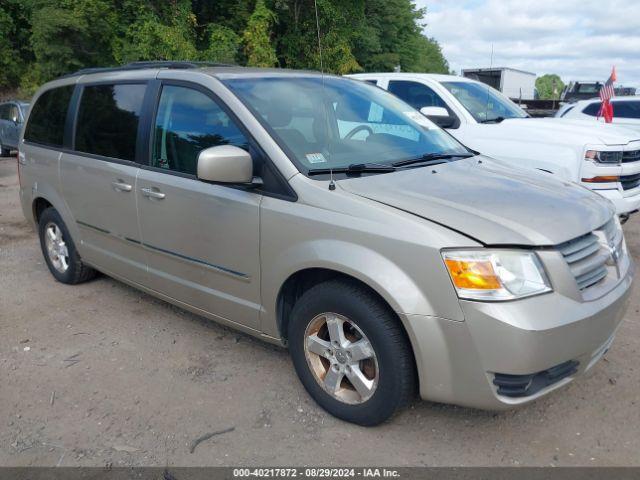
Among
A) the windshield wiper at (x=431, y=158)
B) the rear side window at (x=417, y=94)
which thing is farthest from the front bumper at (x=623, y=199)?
the windshield wiper at (x=431, y=158)

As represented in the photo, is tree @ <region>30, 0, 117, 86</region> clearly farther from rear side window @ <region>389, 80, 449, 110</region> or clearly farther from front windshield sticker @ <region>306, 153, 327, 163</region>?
front windshield sticker @ <region>306, 153, 327, 163</region>

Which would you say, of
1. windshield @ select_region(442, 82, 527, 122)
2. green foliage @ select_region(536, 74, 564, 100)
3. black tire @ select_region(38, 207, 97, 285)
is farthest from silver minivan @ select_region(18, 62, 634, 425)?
green foliage @ select_region(536, 74, 564, 100)

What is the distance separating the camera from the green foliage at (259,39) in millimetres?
21953

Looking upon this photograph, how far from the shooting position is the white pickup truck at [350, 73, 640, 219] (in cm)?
574

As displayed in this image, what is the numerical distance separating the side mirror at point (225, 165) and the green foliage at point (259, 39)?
19976mm

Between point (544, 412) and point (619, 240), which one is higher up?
point (619, 240)

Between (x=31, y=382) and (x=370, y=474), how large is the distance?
6.97 feet

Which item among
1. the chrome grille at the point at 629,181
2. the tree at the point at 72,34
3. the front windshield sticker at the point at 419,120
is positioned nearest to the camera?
the front windshield sticker at the point at 419,120

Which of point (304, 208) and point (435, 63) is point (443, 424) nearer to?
point (304, 208)

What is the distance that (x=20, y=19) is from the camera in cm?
2867

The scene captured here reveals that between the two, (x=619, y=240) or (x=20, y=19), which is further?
(x=20, y=19)

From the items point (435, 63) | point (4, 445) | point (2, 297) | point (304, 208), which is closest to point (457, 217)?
point (304, 208)

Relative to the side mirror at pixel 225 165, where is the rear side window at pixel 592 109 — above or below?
above

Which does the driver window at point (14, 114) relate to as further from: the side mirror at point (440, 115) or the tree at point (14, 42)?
the tree at point (14, 42)
